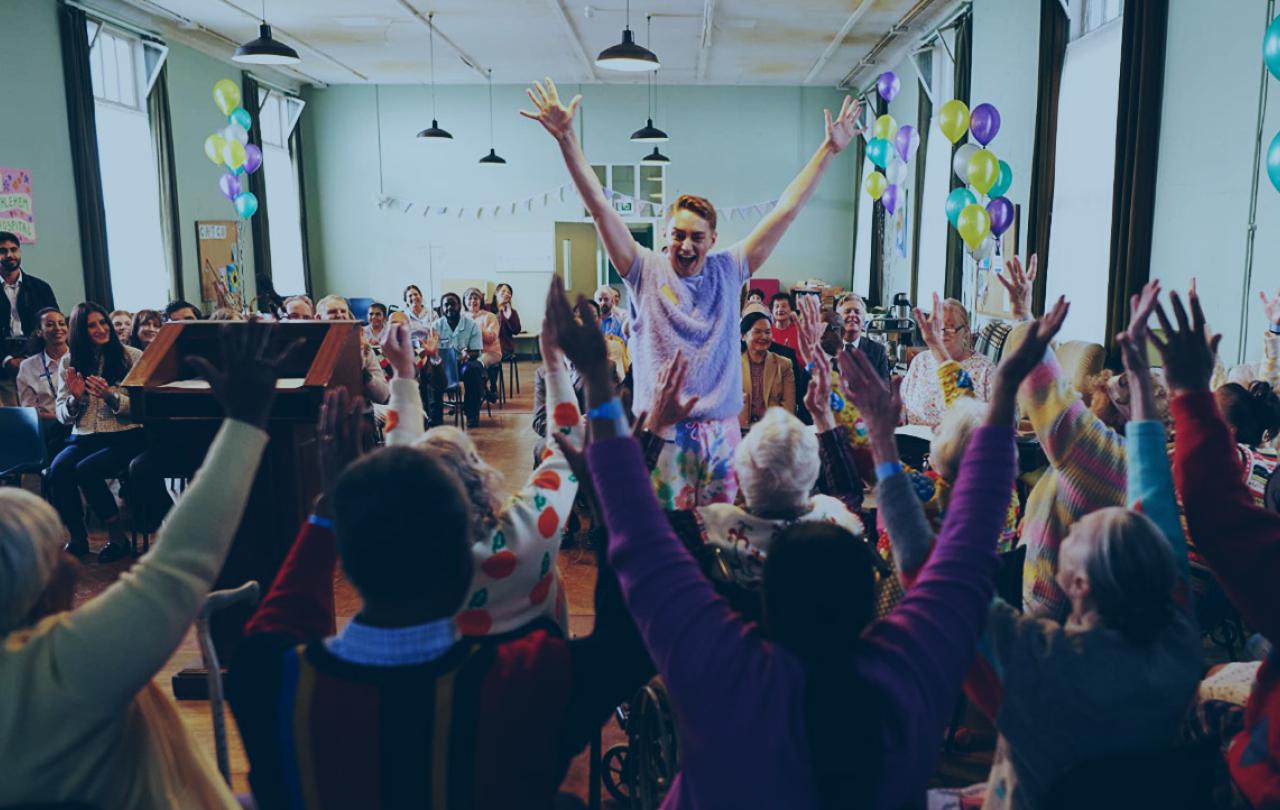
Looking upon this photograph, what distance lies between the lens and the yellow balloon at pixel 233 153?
918 cm

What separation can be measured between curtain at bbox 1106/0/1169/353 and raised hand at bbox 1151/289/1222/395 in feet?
16.8

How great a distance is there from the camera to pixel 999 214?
23.1ft

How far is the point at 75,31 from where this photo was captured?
8109 mm

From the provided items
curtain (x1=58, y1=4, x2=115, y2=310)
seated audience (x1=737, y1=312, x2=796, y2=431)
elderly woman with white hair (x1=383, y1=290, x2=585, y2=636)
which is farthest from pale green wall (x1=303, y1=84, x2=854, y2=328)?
elderly woman with white hair (x1=383, y1=290, x2=585, y2=636)

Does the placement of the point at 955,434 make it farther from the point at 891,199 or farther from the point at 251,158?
the point at 251,158

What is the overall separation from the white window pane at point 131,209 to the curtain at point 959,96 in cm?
850

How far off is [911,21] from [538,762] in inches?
411

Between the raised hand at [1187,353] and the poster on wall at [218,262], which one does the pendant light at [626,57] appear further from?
the poster on wall at [218,262]

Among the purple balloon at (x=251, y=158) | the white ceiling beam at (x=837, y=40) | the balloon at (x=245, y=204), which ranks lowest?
the balloon at (x=245, y=204)

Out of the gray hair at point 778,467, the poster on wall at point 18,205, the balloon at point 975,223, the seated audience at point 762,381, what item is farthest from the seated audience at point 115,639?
the poster on wall at point 18,205

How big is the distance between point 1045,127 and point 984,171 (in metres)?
0.87

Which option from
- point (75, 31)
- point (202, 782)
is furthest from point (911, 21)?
point (202, 782)

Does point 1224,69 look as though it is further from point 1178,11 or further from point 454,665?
point 454,665

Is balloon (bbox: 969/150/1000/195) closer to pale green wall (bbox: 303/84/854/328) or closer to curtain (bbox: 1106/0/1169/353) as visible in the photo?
curtain (bbox: 1106/0/1169/353)
